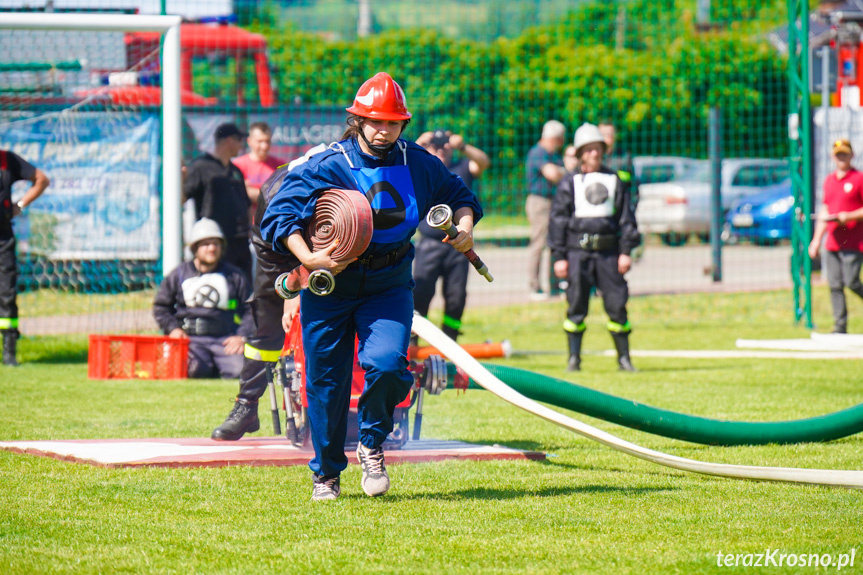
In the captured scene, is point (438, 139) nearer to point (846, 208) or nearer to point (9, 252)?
point (9, 252)

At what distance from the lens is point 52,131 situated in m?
12.0

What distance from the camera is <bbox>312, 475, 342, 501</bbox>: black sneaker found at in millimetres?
5082

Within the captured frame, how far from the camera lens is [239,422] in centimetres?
660

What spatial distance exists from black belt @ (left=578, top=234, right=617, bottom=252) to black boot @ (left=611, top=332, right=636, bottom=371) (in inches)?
30.3

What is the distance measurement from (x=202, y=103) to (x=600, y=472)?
35.9 ft

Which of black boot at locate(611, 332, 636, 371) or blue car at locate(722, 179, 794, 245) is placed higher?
blue car at locate(722, 179, 794, 245)

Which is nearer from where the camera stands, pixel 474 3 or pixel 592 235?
pixel 592 235

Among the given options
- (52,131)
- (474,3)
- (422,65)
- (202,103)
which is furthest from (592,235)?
(422,65)

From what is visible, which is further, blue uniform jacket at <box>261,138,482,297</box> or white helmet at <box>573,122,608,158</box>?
white helmet at <box>573,122,608,158</box>

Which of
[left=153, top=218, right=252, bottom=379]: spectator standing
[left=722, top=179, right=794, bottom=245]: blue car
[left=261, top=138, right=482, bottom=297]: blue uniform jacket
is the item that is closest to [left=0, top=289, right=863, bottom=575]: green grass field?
[left=261, top=138, right=482, bottom=297]: blue uniform jacket

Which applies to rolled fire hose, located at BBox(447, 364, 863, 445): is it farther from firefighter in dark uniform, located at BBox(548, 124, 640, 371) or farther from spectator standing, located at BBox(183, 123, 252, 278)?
spectator standing, located at BBox(183, 123, 252, 278)

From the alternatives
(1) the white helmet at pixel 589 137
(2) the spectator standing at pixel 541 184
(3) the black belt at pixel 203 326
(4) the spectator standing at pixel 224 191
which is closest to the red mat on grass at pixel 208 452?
(3) the black belt at pixel 203 326

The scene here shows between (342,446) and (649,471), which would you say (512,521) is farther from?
(649,471)

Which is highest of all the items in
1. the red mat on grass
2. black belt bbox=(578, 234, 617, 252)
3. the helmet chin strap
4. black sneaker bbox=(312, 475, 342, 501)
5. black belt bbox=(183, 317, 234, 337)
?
the helmet chin strap
